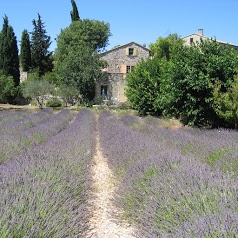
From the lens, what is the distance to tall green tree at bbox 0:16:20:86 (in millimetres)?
28703

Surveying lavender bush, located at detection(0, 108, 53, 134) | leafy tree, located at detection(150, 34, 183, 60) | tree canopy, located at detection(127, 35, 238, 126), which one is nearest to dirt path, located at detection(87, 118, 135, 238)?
lavender bush, located at detection(0, 108, 53, 134)

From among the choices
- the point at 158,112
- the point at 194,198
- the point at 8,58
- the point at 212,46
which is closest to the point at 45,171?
the point at 194,198

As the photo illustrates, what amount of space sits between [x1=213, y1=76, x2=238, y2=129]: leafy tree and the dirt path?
5.30 metres

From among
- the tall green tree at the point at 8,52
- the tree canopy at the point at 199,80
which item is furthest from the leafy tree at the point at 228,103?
the tall green tree at the point at 8,52

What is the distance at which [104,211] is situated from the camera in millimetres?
3557

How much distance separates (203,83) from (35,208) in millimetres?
8793

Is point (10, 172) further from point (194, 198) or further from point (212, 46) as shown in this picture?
point (212, 46)

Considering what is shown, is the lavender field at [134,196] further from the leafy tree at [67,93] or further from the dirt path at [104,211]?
the leafy tree at [67,93]

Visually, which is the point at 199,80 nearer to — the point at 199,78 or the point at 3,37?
the point at 199,78

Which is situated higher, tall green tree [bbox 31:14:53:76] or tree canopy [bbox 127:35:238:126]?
tall green tree [bbox 31:14:53:76]

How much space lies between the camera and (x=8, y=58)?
94.4 feet

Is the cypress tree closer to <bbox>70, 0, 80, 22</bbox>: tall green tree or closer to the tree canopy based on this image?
<bbox>70, 0, 80, 22</bbox>: tall green tree

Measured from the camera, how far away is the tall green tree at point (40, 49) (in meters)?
38.0

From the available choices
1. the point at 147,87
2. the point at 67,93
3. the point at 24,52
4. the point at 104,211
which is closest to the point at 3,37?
the point at 24,52
